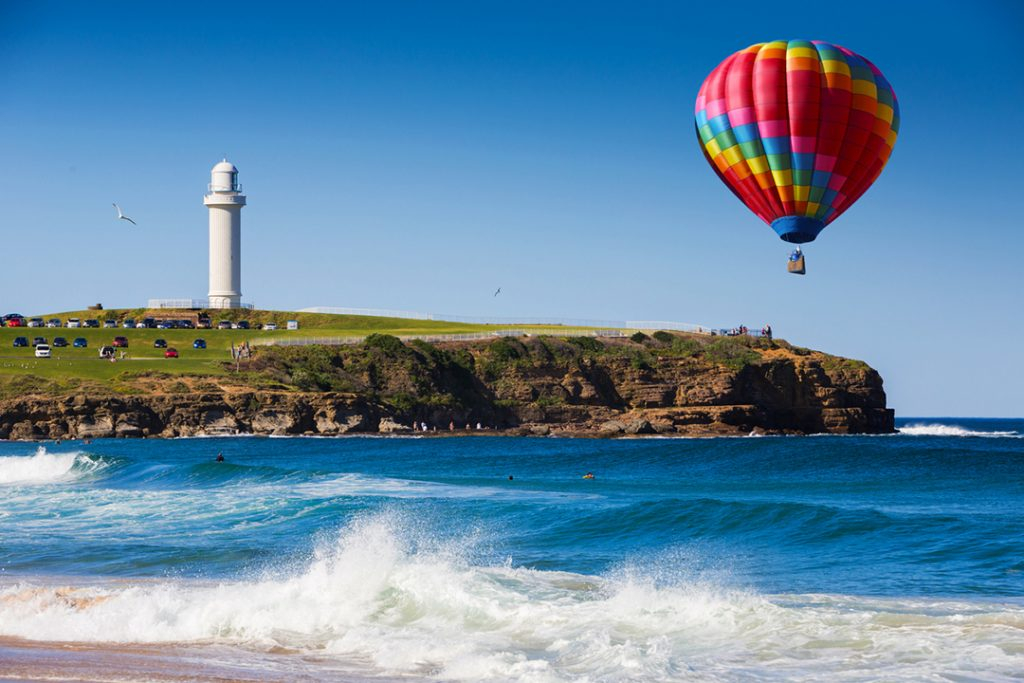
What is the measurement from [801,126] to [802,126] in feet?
0.09

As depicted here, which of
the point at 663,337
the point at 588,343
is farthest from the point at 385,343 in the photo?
the point at 663,337

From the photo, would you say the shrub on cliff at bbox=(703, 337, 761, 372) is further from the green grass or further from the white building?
the white building

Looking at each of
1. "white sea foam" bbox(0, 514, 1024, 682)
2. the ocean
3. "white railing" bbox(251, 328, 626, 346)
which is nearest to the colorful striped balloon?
the ocean

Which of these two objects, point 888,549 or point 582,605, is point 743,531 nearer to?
point 888,549

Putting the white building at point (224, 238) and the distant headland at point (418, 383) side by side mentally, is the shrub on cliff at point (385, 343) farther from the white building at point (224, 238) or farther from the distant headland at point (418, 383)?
the white building at point (224, 238)

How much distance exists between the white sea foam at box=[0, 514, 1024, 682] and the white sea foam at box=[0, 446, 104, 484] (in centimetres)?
2493

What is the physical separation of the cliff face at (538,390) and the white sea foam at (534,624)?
60.4m

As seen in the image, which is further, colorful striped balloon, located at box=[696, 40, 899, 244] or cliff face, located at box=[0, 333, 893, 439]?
cliff face, located at box=[0, 333, 893, 439]

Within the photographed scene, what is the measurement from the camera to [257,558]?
23000 millimetres

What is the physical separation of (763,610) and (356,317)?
9868 cm

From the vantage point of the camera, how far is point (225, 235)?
106062 mm

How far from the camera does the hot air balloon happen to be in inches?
1385

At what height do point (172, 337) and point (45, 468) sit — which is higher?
point (172, 337)

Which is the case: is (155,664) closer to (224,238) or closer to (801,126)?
(801,126)
